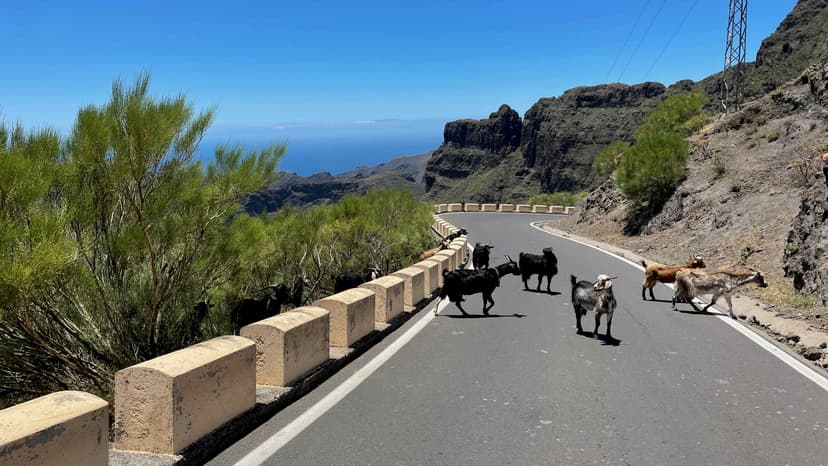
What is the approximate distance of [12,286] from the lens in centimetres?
510

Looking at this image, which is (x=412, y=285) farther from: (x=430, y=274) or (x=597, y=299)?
(x=597, y=299)

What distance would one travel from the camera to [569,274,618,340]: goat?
940 cm

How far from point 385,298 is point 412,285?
226cm

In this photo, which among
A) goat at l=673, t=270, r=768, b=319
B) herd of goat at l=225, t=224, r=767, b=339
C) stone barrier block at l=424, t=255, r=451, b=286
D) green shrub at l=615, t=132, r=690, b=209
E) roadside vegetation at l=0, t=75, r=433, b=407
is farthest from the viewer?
green shrub at l=615, t=132, r=690, b=209

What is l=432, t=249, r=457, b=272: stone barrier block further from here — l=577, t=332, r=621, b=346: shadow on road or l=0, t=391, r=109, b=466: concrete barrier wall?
l=0, t=391, r=109, b=466: concrete barrier wall

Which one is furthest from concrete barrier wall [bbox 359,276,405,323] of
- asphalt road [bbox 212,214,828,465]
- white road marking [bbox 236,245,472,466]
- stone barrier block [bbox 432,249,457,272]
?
stone barrier block [bbox 432,249,457,272]

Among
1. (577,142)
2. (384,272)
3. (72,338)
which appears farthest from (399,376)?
(577,142)

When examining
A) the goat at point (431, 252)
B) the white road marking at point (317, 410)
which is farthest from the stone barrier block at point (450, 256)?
the white road marking at point (317, 410)

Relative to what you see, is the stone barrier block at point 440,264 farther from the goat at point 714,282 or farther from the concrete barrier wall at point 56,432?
the concrete barrier wall at point 56,432

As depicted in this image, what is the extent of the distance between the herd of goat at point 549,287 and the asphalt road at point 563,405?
641mm

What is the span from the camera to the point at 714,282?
1202 centimetres

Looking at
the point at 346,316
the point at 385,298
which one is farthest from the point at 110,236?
the point at 385,298

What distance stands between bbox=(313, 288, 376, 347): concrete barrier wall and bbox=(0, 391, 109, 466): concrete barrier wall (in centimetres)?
448

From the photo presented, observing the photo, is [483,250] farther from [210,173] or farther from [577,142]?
[577,142]
